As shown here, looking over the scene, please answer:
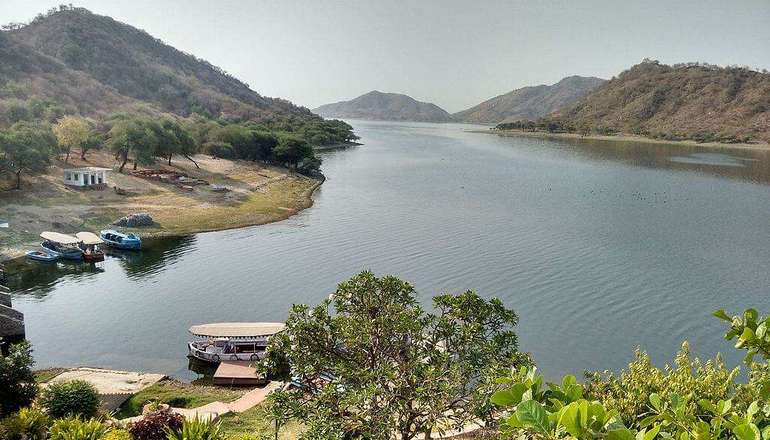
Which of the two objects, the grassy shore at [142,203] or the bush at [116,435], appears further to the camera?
the grassy shore at [142,203]

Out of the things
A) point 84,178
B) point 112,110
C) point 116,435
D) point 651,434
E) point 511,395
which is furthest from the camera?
point 112,110

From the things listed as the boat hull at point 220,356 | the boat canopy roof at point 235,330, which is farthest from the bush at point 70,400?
the boat canopy roof at point 235,330

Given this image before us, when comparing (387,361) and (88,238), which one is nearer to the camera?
(387,361)

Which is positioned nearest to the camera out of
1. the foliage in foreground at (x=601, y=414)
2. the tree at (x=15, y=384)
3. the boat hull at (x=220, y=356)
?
the foliage in foreground at (x=601, y=414)

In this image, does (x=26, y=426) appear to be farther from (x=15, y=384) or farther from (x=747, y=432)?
(x=747, y=432)

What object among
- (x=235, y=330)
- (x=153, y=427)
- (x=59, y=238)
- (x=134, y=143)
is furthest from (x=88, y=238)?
(x=153, y=427)

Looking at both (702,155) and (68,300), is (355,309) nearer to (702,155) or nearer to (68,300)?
(68,300)

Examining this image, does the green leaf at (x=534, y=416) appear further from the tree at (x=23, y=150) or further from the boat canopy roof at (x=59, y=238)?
the tree at (x=23, y=150)

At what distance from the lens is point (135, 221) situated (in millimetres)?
54406

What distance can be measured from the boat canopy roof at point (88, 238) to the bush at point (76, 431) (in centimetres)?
3616

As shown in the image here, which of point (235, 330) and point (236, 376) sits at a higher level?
point (235, 330)

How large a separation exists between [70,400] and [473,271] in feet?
104

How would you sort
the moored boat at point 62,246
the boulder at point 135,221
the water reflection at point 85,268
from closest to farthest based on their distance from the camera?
the water reflection at point 85,268
the moored boat at point 62,246
the boulder at point 135,221

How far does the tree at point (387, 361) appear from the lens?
12.1 metres
